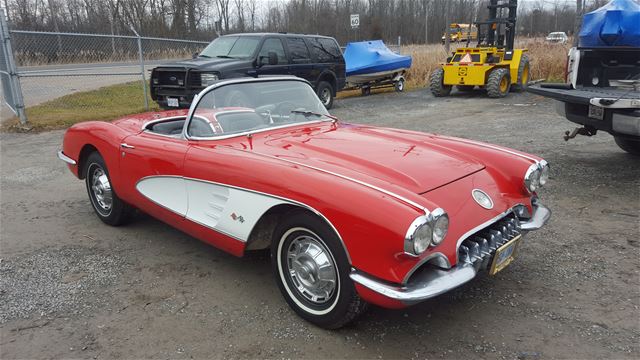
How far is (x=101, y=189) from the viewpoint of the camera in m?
4.61

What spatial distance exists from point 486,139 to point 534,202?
16.9 ft

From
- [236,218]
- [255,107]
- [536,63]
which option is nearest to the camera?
[236,218]

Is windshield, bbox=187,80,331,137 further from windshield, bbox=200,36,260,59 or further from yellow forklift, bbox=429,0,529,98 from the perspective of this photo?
yellow forklift, bbox=429,0,529,98

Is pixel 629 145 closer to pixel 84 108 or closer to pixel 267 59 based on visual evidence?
pixel 267 59

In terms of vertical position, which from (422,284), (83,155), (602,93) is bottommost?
(422,284)

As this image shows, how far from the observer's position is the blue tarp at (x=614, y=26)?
20.0ft

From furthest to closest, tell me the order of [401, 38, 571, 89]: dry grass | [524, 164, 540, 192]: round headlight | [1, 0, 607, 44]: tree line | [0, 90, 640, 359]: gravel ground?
1. [1, 0, 607, 44]: tree line
2. [401, 38, 571, 89]: dry grass
3. [524, 164, 540, 192]: round headlight
4. [0, 90, 640, 359]: gravel ground

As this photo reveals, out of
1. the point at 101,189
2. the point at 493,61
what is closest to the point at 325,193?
the point at 101,189

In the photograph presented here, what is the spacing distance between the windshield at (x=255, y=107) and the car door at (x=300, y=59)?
775cm

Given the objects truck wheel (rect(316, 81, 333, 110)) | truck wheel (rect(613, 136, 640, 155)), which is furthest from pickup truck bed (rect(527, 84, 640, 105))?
truck wheel (rect(316, 81, 333, 110))

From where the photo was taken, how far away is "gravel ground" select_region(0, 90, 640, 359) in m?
2.69

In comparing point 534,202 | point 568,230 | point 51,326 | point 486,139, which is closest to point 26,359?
point 51,326

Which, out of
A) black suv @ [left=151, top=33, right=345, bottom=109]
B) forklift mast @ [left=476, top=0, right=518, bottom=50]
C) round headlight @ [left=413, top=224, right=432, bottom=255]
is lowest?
round headlight @ [left=413, top=224, right=432, bottom=255]

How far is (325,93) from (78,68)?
6770 millimetres
